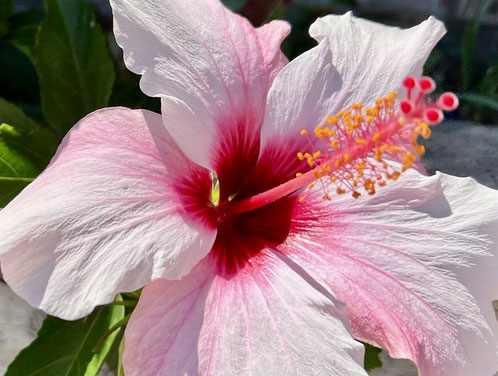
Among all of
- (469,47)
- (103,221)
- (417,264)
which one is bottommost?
(469,47)

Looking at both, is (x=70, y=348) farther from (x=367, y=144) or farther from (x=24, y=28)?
(x=24, y=28)

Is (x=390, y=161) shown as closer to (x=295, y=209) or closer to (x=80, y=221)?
(x=295, y=209)

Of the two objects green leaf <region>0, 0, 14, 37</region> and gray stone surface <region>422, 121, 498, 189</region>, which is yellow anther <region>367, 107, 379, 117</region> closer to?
gray stone surface <region>422, 121, 498, 189</region>

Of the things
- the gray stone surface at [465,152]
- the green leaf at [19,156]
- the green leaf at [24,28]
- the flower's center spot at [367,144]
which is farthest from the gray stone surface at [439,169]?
the green leaf at [24,28]

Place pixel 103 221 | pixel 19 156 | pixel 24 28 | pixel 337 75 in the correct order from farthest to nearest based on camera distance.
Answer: pixel 24 28
pixel 19 156
pixel 337 75
pixel 103 221

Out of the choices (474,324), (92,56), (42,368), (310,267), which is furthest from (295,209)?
(92,56)

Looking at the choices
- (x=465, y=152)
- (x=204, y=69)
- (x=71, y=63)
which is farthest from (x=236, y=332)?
(x=465, y=152)

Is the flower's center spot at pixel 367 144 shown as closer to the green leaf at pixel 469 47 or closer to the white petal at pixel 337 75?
the white petal at pixel 337 75

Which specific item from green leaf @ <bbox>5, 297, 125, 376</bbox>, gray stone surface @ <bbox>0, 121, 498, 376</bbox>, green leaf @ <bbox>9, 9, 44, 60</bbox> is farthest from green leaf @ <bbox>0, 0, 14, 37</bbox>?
green leaf @ <bbox>5, 297, 125, 376</bbox>
